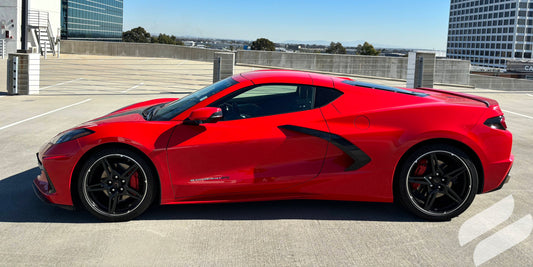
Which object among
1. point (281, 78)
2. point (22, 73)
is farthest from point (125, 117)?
point (22, 73)

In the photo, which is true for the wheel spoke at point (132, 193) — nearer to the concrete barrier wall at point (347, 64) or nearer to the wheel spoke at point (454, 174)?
the wheel spoke at point (454, 174)

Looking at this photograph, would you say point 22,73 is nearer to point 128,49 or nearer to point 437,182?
point 437,182

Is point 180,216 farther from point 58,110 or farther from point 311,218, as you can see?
point 58,110

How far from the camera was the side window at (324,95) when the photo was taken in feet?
15.2

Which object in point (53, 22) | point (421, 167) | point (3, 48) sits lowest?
point (421, 167)

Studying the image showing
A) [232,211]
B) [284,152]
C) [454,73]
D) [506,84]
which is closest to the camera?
[284,152]

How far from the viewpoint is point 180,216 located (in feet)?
15.2

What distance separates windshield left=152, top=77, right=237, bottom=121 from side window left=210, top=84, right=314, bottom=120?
7.9 inches

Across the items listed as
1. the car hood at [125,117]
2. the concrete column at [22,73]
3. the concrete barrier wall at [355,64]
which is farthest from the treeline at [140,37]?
the car hood at [125,117]

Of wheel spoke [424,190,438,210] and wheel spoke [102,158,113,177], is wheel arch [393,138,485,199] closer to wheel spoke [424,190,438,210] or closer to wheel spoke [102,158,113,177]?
wheel spoke [424,190,438,210]

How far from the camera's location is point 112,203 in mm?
4426

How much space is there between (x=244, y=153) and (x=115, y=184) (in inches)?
43.4

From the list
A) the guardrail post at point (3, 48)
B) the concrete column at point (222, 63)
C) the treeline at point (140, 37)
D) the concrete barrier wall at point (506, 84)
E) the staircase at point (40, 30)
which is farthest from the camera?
the treeline at point (140, 37)

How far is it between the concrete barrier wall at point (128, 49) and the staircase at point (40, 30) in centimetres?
107
